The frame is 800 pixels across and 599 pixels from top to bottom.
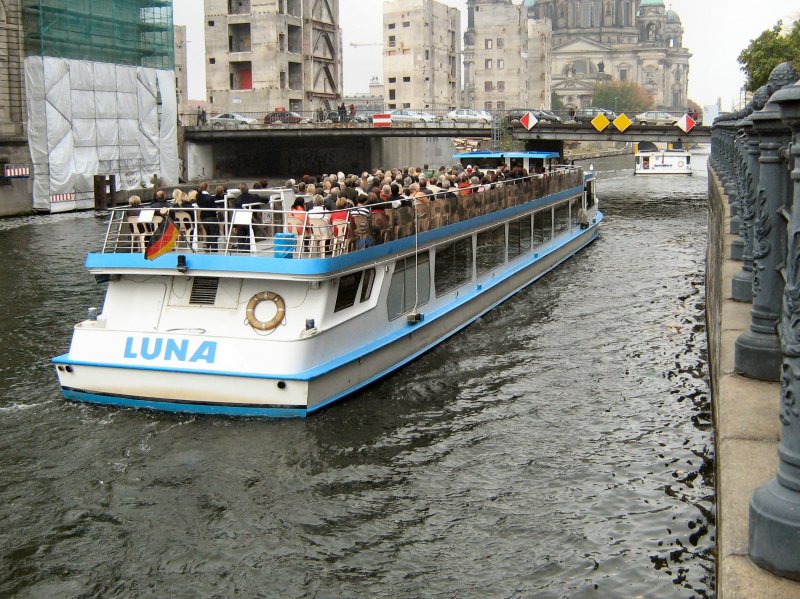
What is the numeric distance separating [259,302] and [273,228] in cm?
222

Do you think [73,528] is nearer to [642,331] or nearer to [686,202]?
[642,331]

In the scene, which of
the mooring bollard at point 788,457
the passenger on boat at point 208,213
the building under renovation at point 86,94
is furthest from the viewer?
the building under renovation at point 86,94

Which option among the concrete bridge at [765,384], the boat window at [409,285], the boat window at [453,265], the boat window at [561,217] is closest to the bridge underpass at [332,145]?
the boat window at [561,217]

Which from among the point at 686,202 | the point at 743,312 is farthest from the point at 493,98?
the point at 743,312

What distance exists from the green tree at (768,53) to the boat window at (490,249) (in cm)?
3185

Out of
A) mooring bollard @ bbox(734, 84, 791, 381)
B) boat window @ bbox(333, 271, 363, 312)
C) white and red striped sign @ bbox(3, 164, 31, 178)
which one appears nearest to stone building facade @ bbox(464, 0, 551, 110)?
white and red striped sign @ bbox(3, 164, 31, 178)

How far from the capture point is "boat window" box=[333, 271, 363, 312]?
54.1 feet

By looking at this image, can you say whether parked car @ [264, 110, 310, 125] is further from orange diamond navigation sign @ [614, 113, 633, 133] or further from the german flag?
the german flag

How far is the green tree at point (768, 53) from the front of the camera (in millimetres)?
52812

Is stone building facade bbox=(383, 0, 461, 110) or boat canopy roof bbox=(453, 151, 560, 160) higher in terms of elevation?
stone building facade bbox=(383, 0, 461, 110)

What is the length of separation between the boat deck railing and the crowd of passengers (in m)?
0.04

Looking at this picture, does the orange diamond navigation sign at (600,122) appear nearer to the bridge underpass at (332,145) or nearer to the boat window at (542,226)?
the bridge underpass at (332,145)

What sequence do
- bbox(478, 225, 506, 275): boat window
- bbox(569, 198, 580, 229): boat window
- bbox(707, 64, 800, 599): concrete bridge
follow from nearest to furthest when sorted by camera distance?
bbox(707, 64, 800, 599): concrete bridge
bbox(478, 225, 506, 275): boat window
bbox(569, 198, 580, 229): boat window

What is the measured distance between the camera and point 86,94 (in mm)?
53781
